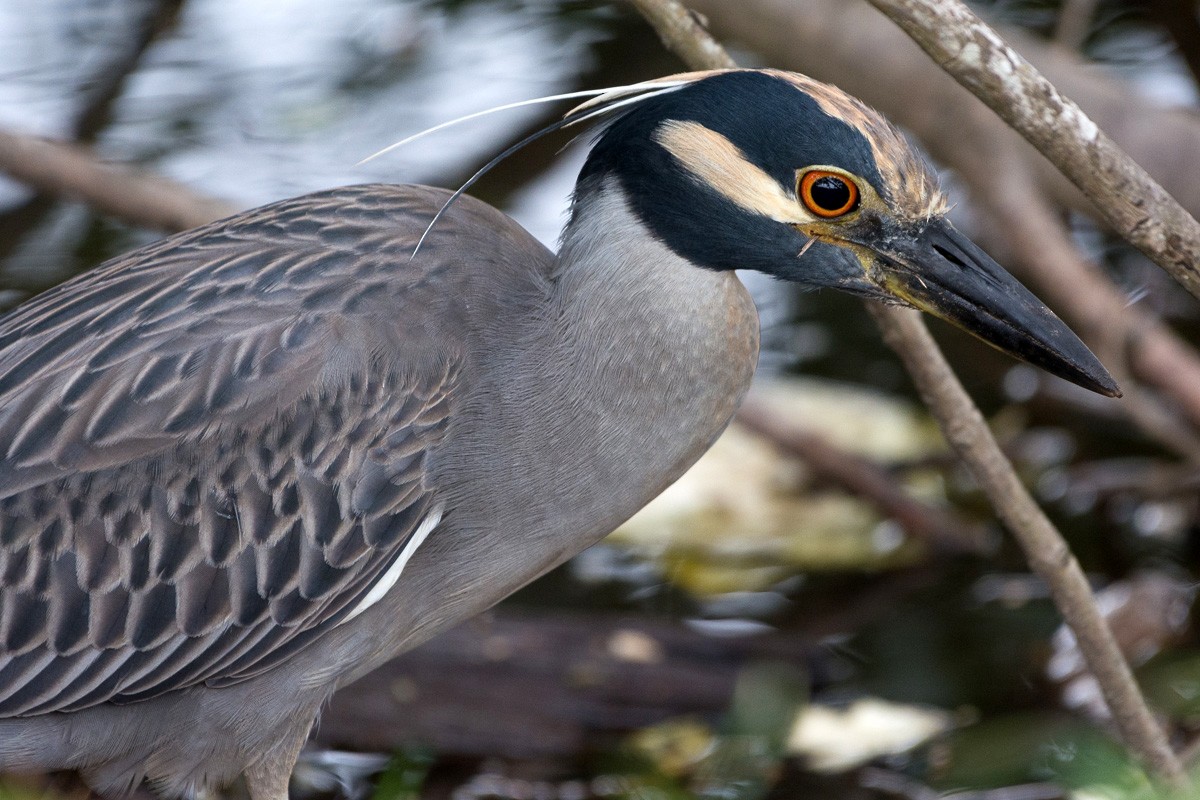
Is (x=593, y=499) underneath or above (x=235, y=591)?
above

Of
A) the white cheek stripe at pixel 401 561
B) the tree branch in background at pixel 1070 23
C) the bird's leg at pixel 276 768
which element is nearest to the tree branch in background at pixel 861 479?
the tree branch in background at pixel 1070 23

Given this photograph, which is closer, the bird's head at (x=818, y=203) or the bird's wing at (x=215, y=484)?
the bird's head at (x=818, y=203)

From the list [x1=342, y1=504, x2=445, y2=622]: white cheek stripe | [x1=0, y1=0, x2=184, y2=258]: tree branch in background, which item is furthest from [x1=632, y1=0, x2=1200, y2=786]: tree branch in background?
[x1=0, y1=0, x2=184, y2=258]: tree branch in background

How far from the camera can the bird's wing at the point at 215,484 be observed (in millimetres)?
2955

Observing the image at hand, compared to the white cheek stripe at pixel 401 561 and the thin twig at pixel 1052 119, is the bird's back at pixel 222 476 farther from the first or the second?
the thin twig at pixel 1052 119

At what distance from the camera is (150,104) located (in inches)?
239

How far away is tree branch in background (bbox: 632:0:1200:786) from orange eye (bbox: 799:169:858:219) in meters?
0.47

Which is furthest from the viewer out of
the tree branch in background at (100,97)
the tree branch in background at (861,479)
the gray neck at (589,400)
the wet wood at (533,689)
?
the tree branch in background at (100,97)

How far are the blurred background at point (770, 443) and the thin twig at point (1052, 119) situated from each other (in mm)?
1024

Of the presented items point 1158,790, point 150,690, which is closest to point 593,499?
point 150,690

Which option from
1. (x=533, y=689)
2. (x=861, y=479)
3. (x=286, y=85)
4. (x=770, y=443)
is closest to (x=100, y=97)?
(x=286, y=85)

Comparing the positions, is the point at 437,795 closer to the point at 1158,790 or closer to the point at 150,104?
the point at 1158,790

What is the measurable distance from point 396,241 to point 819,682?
207cm

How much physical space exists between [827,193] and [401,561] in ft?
3.81
